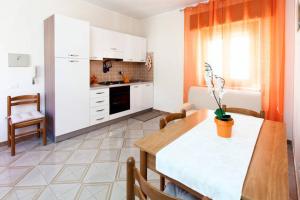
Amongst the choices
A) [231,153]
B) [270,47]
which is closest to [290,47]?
[270,47]

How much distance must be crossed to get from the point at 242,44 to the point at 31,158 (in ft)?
12.5

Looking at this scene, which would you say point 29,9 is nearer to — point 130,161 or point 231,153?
point 130,161

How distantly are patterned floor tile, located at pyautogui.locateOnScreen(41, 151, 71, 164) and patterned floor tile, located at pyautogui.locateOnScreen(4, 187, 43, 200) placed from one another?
528 mm

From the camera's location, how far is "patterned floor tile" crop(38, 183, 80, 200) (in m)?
1.70

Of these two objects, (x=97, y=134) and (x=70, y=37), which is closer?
(x=70, y=37)

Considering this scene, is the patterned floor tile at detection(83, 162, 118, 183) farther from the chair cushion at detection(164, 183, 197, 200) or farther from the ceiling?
the ceiling

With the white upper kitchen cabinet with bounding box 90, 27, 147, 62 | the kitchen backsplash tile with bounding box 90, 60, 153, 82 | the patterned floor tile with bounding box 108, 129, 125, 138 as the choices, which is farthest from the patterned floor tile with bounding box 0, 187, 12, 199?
the kitchen backsplash tile with bounding box 90, 60, 153, 82

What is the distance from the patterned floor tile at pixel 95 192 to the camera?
5.63ft

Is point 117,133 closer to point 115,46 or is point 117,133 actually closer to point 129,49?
point 115,46

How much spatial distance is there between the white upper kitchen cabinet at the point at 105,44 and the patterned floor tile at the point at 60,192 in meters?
2.44

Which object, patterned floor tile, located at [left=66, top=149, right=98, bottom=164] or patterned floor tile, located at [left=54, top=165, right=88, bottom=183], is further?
patterned floor tile, located at [left=66, top=149, right=98, bottom=164]

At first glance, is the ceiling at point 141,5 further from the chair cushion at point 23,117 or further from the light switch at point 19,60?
the chair cushion at point 23,117

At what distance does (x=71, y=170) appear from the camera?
2152 mm

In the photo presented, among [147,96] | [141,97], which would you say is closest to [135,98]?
[141,97]
